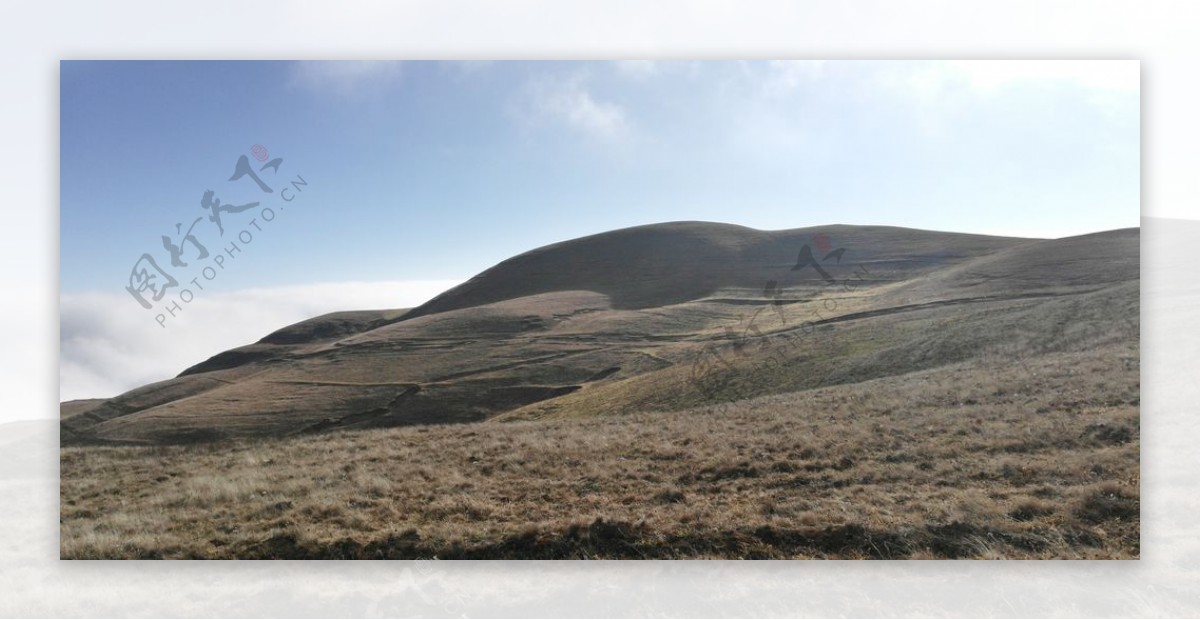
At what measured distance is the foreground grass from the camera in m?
7.14

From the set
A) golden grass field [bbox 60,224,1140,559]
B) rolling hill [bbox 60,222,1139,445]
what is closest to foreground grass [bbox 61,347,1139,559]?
golden grass field [bbox 60,224,1140,559]

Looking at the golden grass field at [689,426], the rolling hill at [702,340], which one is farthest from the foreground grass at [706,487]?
the rolling hill at [702,340]

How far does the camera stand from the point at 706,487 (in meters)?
7.68

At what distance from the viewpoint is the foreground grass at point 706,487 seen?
7.14 meters

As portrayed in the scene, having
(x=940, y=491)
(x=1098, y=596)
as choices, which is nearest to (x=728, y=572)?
(x=940, y=491)

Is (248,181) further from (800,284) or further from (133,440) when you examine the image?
(800,284)

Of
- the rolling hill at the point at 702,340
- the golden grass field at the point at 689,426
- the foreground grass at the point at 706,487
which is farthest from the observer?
the rolling hill at the point at 702,340

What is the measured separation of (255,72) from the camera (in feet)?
27.9

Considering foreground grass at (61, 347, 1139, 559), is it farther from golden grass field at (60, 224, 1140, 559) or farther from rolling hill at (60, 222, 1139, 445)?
rolling hill at (60, 222, 1139, 445)

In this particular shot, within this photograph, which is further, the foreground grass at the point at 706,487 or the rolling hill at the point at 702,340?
the rolling hill at the point at 702,340

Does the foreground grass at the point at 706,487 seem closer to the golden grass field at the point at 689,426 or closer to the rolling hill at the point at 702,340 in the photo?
the golden grass field at the point at 689,426

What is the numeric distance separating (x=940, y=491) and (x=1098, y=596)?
183 centimetres

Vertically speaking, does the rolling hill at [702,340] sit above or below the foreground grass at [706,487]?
above

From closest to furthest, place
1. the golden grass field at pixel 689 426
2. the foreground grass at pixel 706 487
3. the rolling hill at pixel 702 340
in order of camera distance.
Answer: the foreground grass at pixel 706 487, the golden grass field at pixel 689 426, the rolling hill at pixel 702 340
